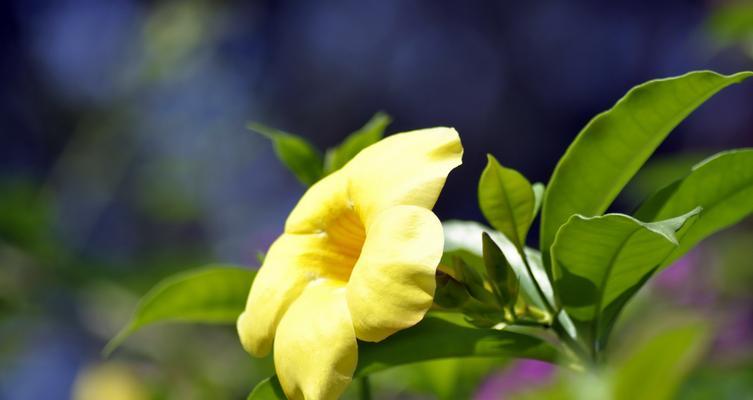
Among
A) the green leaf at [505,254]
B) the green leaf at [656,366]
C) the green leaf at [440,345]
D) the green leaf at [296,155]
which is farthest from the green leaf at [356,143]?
the green leaf at [656,366]

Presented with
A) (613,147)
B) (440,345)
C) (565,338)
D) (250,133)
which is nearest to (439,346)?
(440,345)

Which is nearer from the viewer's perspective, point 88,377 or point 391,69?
point 88,377

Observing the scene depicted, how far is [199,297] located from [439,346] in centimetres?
26

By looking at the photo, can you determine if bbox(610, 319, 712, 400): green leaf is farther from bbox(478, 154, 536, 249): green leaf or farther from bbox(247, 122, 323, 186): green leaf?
bbox(247, 122, 323, 186): green leaf

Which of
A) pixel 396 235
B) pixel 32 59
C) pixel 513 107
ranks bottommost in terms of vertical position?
pixel 513 107

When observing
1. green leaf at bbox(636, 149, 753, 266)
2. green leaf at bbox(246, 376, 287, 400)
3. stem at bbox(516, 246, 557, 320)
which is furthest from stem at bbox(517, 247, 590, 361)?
green leaf at bbox(246, 376, 287, 400)

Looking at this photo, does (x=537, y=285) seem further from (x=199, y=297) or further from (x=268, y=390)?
(x=199, y=297)

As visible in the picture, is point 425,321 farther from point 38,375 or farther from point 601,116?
point 38,375

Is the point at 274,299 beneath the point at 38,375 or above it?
above

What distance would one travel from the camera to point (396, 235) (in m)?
0.60

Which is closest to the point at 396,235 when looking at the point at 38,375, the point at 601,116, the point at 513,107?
the point at 601,116

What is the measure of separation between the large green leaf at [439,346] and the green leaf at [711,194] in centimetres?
15

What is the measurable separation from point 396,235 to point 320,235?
157mm

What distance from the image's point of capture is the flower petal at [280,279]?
681 millimetres
